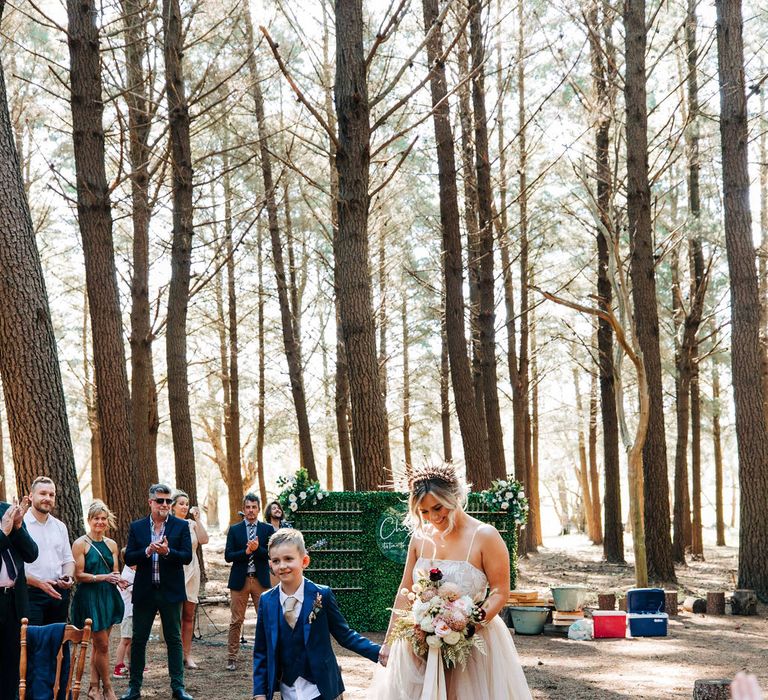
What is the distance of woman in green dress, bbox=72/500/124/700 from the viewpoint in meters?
8.53

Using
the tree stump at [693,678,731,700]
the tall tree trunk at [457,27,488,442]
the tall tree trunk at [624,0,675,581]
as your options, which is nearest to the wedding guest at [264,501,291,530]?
the tall tree trunk at [457,27,488,442]

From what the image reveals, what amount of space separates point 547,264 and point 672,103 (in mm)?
5994

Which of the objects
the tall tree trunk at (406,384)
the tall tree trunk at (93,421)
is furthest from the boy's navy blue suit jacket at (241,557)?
the tall tree trunk at (406,384)

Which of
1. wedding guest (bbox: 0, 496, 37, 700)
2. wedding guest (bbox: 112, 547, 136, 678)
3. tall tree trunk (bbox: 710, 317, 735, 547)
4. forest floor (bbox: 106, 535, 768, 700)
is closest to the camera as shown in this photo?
wedding guest (bbox: 0, 496, 37, 700)

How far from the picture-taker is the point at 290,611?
525 centimetres

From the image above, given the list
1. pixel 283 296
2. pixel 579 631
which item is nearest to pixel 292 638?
pixel 579 631

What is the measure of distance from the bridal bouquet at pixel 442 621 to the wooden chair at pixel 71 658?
1713 mm

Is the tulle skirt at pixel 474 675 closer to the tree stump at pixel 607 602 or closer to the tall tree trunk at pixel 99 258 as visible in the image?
the tall tree trunk at pixel 99 258

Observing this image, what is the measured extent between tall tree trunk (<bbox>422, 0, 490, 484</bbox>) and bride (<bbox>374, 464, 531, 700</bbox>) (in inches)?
428

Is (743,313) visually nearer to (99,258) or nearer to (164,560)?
(99,258)

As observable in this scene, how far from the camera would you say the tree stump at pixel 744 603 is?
14.8 meters

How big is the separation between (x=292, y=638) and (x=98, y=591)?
399 cm

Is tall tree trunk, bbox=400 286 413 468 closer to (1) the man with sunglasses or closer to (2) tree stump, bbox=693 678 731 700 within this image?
(1) the man with sunglasses

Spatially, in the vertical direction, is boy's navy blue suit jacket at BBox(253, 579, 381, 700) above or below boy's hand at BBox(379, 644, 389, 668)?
above
